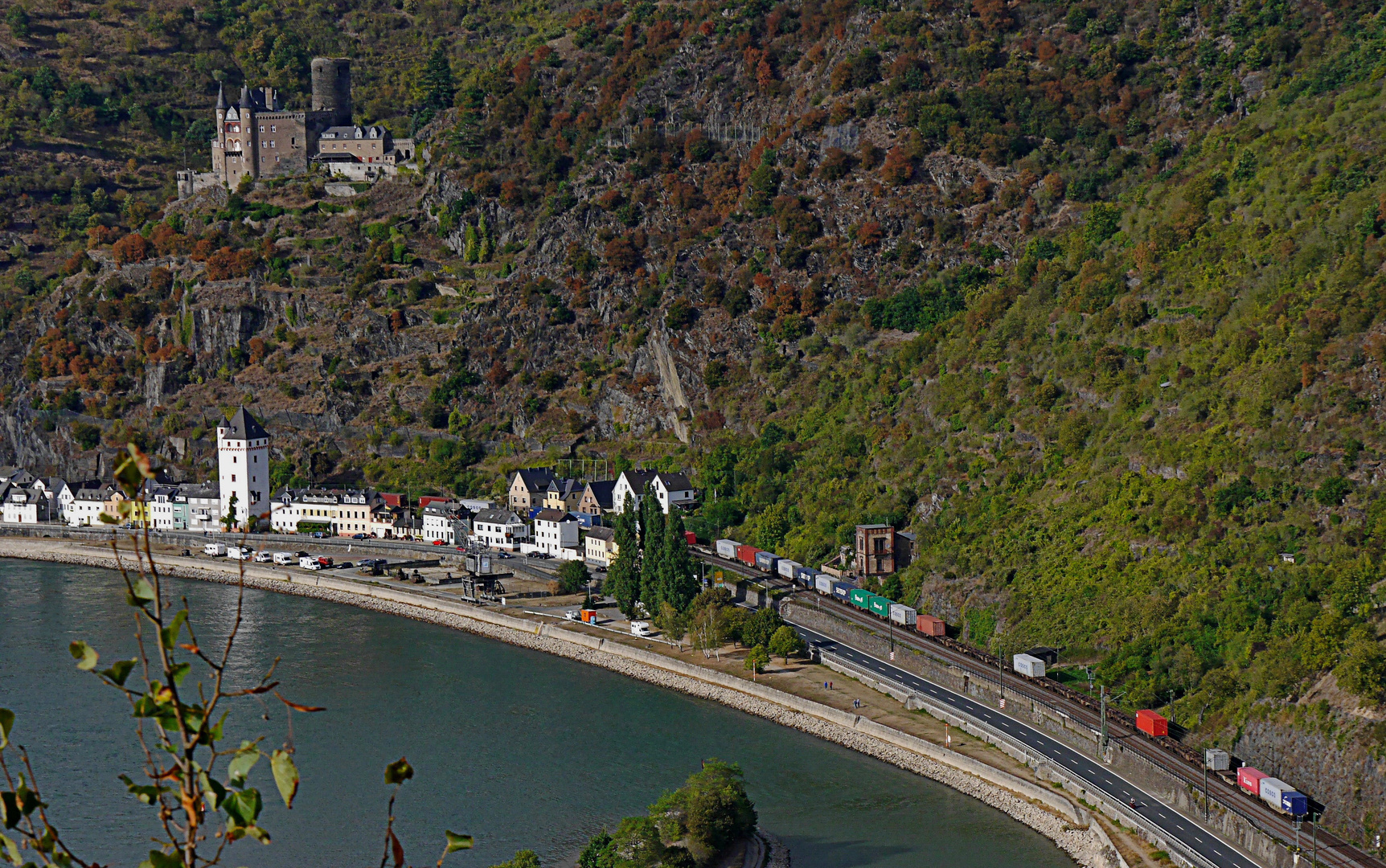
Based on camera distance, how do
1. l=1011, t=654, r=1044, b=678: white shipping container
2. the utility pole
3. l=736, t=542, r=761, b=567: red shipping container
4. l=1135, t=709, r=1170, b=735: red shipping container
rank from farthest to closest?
l=736, t=542, r=761, b=567: red shipping container < l=1011, t=654, r=1044, b=678: white shipping container < l=1135, t=709, r=1170, b=735: red shipping container < the utility pole

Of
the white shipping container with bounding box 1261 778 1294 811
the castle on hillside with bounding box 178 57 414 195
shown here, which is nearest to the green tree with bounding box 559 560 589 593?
the white shipping container with bounding box 1261 778 1294 811

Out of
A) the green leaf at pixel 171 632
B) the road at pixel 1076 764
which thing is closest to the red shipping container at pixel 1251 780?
the road at pixel 1076 764

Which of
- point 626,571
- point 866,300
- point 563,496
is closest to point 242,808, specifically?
point 626,571

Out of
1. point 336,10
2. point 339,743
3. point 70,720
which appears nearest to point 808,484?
point 339,743

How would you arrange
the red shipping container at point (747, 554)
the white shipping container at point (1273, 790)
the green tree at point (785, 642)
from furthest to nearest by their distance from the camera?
Answer: the red shipping container at point (747, 554), the green tree at point (785, 642), the white shipping container at point (1273, 790)

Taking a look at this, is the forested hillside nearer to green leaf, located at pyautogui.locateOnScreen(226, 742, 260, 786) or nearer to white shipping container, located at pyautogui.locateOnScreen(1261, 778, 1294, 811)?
white shipping container, located at pyautogui.locateOnScreen(1261, 778, 1294, 811)

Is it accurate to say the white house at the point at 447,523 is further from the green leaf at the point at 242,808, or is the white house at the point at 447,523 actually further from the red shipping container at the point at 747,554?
the green leaf at the point at 242,808

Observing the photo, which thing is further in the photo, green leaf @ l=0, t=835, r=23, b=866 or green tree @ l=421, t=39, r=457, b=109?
green tree @ l=421, t=39, r=457, b=109
